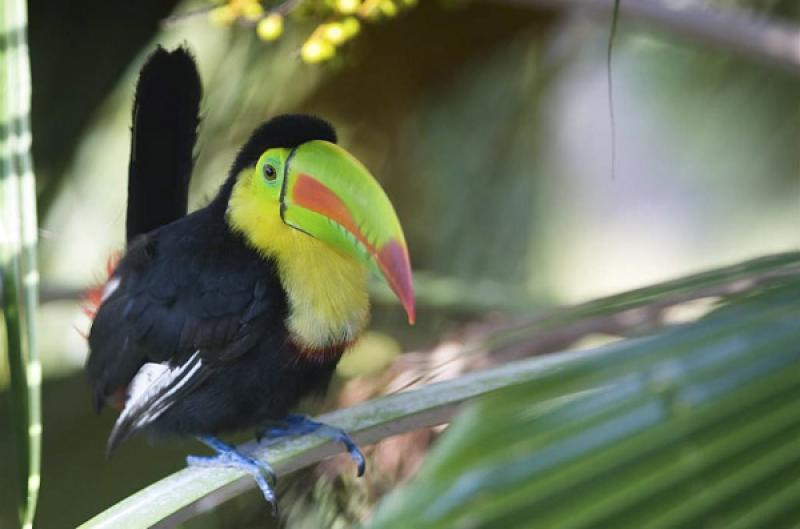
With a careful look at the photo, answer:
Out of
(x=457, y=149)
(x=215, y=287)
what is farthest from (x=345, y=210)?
(x=457, y=149)

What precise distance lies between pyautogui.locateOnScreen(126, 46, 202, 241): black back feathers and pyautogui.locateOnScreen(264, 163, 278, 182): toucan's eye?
65 millimetres

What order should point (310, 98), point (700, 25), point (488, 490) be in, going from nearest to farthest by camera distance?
point (488, 490)
point (700, 25)
point (310, 98)

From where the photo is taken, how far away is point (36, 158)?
55.3 inches

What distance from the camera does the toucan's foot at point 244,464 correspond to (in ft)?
2.22

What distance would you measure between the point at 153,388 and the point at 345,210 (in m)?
0.21

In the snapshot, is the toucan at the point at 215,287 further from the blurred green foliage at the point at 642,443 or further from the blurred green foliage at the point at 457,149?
the blurred green foliage at the point at 642,443

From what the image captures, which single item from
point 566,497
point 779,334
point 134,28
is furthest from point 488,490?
point 134,28

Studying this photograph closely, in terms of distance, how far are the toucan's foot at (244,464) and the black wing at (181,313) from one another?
0.05 meters

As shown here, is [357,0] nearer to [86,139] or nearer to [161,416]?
[161,416]

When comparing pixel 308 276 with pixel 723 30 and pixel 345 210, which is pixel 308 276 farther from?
pixel 723 30

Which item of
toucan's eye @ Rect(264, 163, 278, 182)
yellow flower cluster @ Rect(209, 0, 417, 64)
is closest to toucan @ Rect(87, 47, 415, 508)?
toucan's eye @ Rect(264, 163, 278, 182)

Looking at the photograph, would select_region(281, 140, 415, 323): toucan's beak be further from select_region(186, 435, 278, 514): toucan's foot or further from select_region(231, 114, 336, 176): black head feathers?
select_region(186, 435, 278, 514): toucan's foot

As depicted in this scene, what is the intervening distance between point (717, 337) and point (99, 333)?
1.73 ft

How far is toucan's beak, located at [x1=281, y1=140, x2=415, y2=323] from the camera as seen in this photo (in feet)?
2.02
